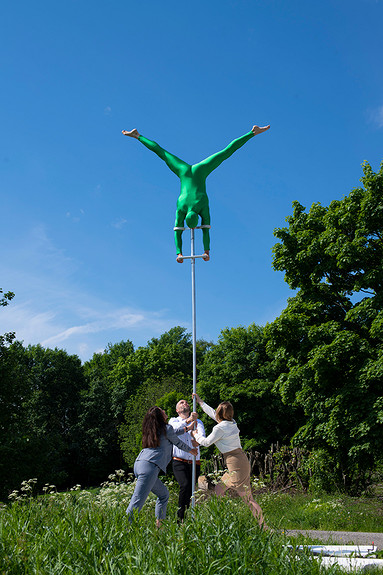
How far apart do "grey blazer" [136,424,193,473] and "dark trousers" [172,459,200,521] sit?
2.18ft

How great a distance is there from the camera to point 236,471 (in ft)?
21.9

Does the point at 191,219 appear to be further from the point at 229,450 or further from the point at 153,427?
the point at 229,450

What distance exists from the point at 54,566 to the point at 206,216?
5.73 meters

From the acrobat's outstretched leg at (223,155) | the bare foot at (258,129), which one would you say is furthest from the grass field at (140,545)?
the bare foot at (258,129)

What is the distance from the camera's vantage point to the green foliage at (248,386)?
99.7 feet

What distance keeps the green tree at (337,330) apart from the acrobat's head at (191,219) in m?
8.38

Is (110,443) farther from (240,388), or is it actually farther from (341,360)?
(341,360)

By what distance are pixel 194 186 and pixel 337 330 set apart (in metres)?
9.80

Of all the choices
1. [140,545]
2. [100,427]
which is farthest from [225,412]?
[100,427]

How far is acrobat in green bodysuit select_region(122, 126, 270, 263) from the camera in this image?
8.27 meters

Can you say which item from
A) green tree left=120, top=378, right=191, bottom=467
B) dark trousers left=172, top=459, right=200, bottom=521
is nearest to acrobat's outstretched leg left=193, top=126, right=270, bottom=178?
dark trousers left=172, top=459, right=200, bottom=521

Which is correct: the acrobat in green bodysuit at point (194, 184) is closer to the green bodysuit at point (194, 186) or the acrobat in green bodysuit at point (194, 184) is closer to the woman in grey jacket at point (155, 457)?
the green bodysuit at point (194, 186)

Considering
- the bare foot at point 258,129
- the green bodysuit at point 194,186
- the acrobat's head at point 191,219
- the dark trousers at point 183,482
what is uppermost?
the bare foot at point 258,129

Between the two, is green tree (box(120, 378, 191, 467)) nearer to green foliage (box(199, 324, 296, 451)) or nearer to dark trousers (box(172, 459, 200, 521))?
green foliage (box(199, 324, 296, 451))
